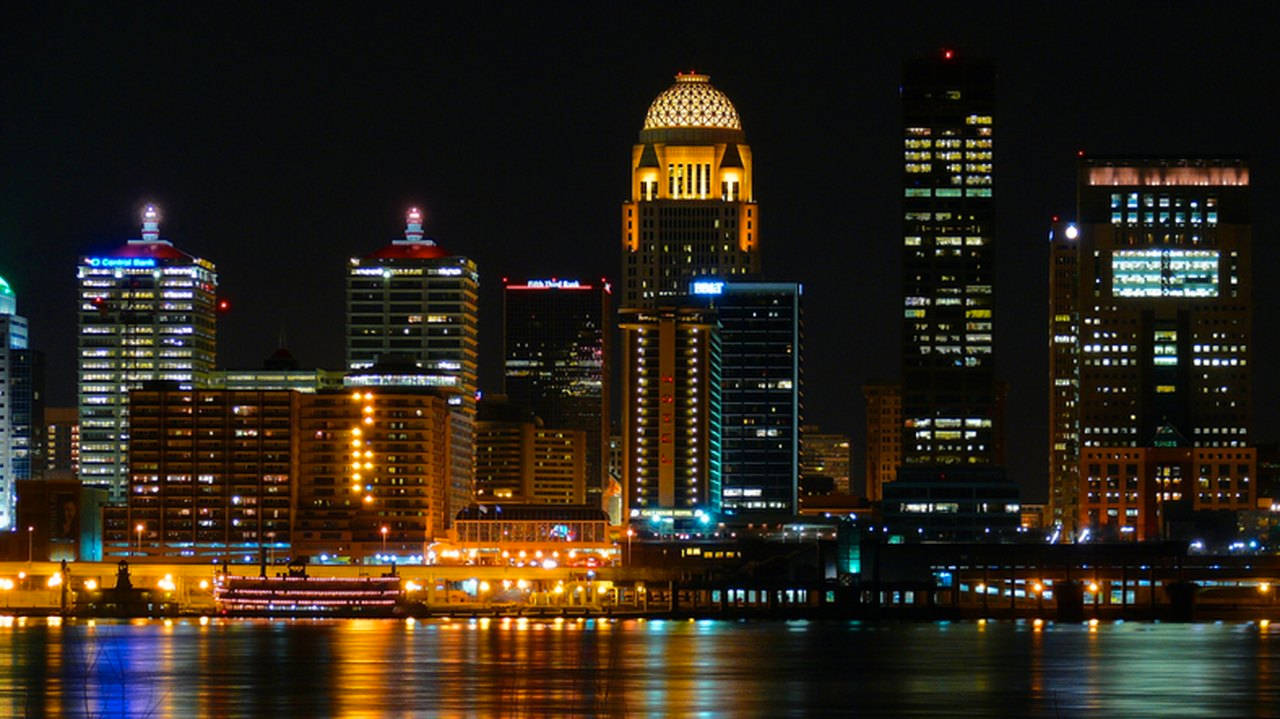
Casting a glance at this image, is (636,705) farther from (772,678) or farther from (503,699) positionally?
(772,678)

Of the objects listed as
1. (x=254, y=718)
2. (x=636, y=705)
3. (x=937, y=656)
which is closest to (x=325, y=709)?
(x=254, y=718)

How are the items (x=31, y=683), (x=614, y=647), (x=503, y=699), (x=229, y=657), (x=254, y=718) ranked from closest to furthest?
(x=254, y=718)
(x=503, y=699)
(x=31, y=683)
(x=229, y=657)
(x=614, y=647)

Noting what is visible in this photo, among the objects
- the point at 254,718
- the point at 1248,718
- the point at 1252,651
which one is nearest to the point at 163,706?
the point at 254,718

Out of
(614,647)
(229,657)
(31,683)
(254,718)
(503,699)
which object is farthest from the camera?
(614,647)

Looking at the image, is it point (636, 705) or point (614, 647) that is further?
point (614, 647)

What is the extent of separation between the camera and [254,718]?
137750 millimetres

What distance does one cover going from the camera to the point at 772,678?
16750 centimetres

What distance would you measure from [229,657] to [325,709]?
4505cm

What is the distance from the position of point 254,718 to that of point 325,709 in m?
5.43

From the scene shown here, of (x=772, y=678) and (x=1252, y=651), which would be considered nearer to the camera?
(x=772, y=678)

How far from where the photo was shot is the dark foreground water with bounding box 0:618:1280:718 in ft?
472

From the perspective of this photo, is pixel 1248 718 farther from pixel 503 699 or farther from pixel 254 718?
pixel 254 718

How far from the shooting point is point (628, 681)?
527 feet

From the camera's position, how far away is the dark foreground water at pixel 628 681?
144m
